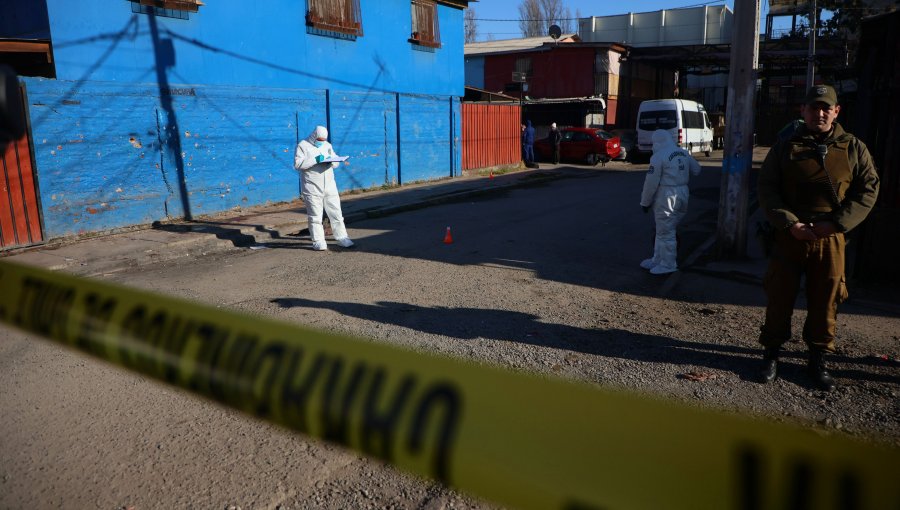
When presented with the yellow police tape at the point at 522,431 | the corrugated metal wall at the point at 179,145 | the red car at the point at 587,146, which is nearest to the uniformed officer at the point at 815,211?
the yellow police tape at the point at 522,431

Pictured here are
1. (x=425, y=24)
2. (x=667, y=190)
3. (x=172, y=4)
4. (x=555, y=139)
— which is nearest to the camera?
(x=667, y=190)

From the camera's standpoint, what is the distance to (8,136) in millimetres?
1920

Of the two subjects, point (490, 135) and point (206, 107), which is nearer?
point (206, 107)

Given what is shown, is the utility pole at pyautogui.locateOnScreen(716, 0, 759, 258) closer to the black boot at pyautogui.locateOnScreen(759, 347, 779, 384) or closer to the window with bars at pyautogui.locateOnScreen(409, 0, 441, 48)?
the black boot at pyautogui.locateOnScreen(759, 347, 779, 384)

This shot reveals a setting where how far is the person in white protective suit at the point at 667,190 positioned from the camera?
23.1 ft

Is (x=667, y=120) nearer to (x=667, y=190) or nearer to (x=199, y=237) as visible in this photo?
(x=667, y=190)

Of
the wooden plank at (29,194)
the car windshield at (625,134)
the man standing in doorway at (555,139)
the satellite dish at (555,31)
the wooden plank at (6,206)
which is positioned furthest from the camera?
the satellite dish at (555,31)

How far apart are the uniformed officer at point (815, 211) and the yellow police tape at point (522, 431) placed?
3.44 metres

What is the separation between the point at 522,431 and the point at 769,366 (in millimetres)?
3773

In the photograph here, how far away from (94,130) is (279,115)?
414 cm

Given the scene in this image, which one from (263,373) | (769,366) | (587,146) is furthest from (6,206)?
(587,146)

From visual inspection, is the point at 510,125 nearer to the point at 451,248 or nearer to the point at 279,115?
the point at 279,115

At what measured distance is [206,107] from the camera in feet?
39.2

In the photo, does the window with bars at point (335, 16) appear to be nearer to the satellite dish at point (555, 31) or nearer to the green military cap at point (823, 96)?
the green military cap at point (823, 96)
